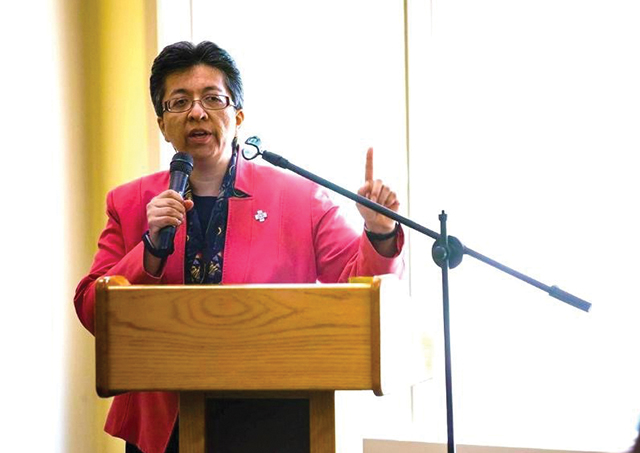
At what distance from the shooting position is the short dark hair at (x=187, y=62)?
235cm

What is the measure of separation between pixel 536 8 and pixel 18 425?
7.07 ft

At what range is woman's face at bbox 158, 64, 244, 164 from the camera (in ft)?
7.52

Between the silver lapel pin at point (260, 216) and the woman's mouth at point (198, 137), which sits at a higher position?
the woman's mouth at point (198, 137)

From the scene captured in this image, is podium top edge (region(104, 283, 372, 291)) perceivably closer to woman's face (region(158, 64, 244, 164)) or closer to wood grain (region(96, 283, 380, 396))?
wood grain (region(96, 283, 380, 396))

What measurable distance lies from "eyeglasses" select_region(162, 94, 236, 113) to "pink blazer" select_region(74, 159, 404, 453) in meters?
0.16

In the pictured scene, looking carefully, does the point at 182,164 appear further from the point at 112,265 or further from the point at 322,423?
the point at 322,423

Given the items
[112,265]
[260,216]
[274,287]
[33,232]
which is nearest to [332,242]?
[260,216]

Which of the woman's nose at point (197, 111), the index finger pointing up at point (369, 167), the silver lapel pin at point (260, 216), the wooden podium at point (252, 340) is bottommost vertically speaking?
the wooden podium at point (252, 340)

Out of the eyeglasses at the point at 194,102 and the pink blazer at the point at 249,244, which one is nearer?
the pink blazer at the point at 249,244

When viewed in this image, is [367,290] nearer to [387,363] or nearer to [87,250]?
[387,363]

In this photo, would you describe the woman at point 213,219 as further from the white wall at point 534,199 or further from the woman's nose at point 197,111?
the white wall at point 534,199

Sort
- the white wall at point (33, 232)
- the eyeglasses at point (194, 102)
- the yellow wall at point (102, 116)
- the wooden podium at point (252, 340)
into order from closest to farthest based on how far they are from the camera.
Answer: the wooden podium at point (252, 340) → the eyeglasses at point (194, 102) → the white wall at point (33, 232) → the yellow wall at point (102, 116)

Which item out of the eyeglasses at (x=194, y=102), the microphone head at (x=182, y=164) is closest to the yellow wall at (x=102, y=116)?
the eyeglasses at (x=194, y=102)

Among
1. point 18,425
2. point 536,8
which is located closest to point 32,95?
point 18,425
